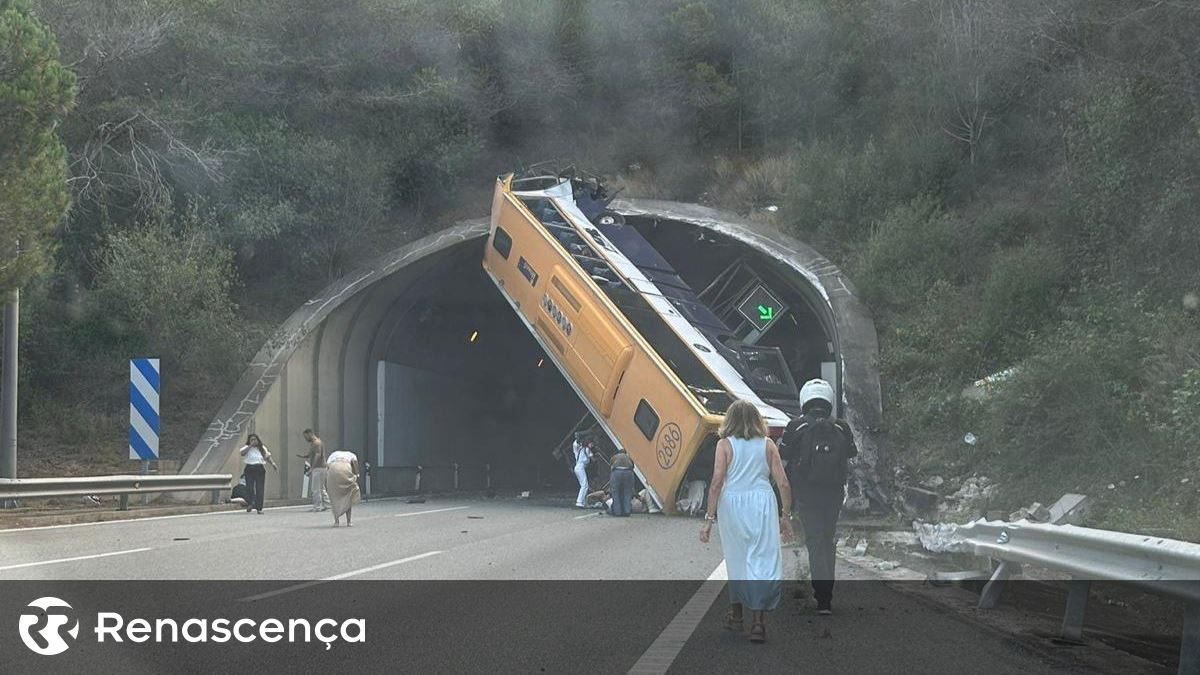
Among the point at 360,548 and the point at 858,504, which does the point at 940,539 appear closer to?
the point at 360,548

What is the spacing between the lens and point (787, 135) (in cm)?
3597

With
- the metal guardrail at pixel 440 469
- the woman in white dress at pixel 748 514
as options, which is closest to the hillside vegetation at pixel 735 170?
the metal guardrail at pixel 440 469

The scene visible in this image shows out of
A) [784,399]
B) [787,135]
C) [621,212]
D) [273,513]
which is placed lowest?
[273,513]

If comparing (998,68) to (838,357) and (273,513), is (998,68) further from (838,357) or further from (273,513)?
(273,513)

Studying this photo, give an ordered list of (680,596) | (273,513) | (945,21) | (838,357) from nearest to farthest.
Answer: (680,596), (273,513), (838,357), (945,21)

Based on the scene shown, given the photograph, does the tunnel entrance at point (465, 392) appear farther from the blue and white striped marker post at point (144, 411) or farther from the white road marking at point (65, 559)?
the white road marking at point (65, 559)

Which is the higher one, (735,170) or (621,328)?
(735,170)

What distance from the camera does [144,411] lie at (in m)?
21.8

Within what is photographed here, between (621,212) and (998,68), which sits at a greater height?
(998,68)

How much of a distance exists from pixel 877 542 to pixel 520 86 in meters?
24.2

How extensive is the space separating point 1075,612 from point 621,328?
14516 millimetres

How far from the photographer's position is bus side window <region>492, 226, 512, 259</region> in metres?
26.1

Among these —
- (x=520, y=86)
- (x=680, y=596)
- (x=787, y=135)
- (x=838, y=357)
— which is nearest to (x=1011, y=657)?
(x=680, y=596)

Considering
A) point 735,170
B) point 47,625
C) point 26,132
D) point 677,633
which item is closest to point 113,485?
point 26,132
